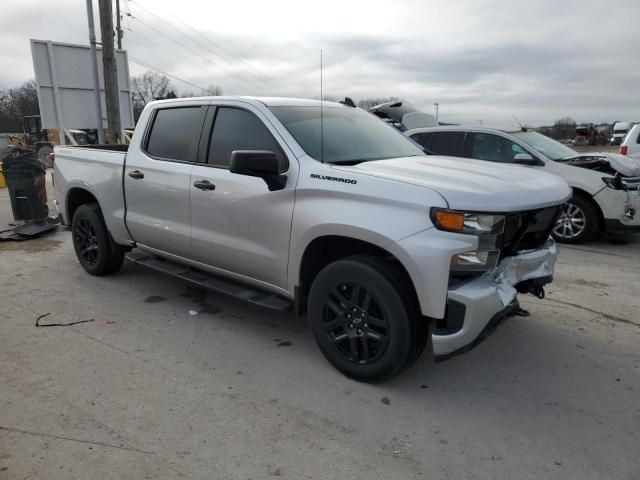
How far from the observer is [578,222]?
738 cm

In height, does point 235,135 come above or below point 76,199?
above

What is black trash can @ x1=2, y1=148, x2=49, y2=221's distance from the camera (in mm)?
8312

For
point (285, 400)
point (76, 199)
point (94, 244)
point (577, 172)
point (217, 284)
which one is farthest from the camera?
point (577, 172)

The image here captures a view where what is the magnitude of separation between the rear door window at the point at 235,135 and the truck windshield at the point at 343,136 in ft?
0.59

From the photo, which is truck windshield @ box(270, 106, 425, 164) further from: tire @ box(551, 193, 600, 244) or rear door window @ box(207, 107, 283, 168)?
tire @ box(551, 193, 600, 244)

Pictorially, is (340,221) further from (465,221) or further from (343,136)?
(343,136)

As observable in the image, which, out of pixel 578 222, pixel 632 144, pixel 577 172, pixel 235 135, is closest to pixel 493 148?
pixel 577 172

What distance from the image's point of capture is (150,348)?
13.0 ft

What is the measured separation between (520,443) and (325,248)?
1.71m

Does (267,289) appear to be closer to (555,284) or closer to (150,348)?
(150,348)

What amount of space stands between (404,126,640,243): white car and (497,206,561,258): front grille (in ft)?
11.2

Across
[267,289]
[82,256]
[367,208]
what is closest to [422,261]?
[367,208]

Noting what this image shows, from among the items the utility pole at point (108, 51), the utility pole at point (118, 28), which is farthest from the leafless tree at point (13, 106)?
the utility pole at point (108, 51)

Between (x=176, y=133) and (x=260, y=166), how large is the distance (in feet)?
5.34
